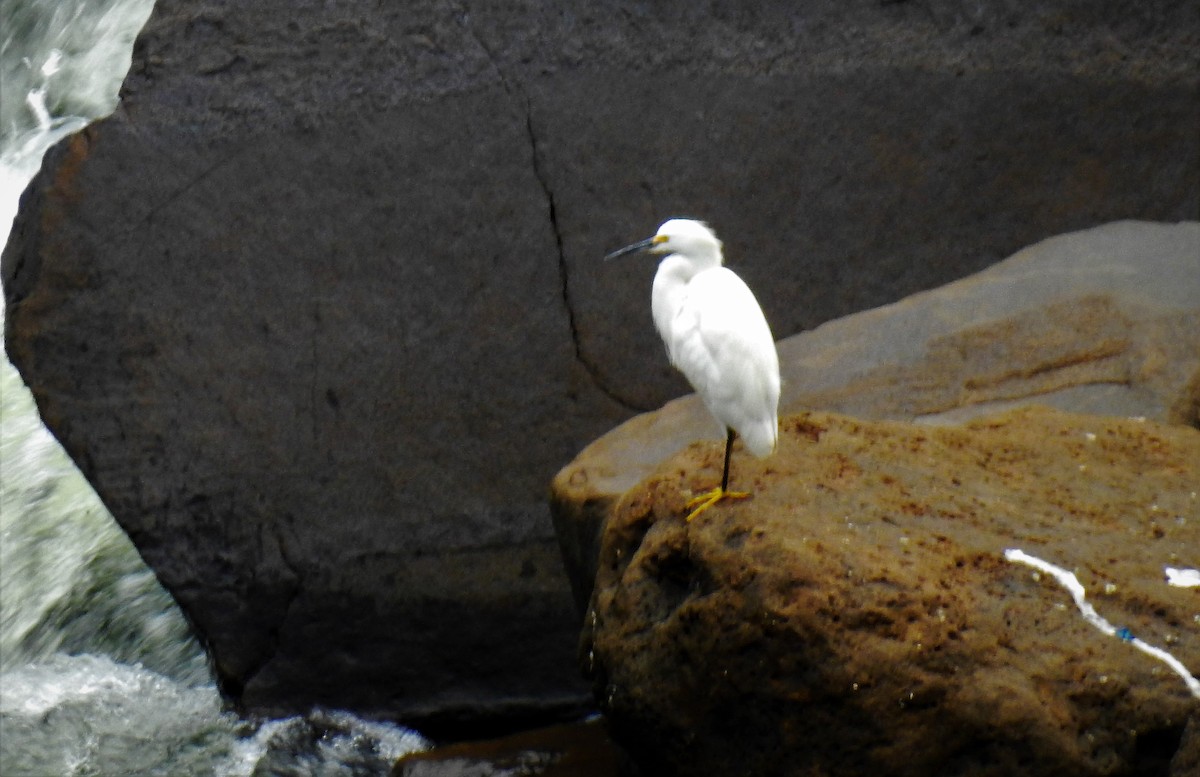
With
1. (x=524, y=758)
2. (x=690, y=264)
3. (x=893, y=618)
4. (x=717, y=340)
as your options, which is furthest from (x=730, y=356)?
(x=524, y=758)

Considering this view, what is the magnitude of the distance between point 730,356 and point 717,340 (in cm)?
6

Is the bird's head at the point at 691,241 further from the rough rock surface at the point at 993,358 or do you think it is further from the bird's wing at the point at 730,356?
the rough rock surface at the point at 993,358

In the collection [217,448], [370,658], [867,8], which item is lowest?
[370,658]

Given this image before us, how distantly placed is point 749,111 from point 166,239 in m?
1.71

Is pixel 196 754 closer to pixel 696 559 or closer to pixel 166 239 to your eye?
pixel 166 239

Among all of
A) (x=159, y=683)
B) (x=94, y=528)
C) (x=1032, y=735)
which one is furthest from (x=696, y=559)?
(x=94, y=528)

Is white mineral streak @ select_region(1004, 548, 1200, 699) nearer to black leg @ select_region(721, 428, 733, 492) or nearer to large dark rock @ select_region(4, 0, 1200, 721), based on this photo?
black leg @ select_region(721, 428, 733, 492)

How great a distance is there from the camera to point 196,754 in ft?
13.7

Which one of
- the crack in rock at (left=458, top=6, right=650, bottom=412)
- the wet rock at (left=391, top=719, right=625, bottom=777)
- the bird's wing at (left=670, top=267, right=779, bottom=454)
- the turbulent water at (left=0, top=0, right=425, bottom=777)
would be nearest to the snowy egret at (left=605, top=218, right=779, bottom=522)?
the bird's wing at (left=670, top=267, right=779, bottom=454)

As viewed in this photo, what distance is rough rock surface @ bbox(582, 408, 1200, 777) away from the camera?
2.42m

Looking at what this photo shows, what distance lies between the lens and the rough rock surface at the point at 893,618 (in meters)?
2.42

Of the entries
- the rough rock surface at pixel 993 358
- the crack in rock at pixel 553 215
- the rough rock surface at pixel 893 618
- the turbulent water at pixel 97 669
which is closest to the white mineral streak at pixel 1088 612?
the rough rock surface at pixel 893 618

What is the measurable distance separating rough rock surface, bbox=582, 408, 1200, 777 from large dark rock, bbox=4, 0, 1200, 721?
1.30 meters

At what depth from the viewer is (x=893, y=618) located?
2486 millimetres
